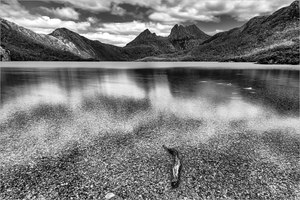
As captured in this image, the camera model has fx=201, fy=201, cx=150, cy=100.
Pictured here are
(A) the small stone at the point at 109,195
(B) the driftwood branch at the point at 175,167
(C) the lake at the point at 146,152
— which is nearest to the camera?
(A) the small stone at the point at 109,195

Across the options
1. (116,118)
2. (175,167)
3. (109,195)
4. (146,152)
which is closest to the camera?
(109,195)

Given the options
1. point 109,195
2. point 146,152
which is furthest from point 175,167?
point 109,195

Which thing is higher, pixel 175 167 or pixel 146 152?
pixel 146 152

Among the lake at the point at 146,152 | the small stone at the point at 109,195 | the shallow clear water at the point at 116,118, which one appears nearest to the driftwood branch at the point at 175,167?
the lake at the point at 146,152

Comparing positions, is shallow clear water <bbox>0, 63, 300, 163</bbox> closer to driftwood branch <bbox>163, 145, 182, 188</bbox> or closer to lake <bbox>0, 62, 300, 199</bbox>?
lake <bbox>0, 62, 300, 199</bbox>

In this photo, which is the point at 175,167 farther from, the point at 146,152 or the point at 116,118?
the point at 116,118


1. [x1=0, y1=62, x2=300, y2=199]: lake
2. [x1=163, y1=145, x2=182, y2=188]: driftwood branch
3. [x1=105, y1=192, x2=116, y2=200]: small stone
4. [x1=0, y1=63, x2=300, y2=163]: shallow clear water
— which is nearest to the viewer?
[x1=105, y1=192, x2=116, y2=200]: small stone

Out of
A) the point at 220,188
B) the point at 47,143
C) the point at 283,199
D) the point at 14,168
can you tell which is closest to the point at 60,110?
the point at 47,143

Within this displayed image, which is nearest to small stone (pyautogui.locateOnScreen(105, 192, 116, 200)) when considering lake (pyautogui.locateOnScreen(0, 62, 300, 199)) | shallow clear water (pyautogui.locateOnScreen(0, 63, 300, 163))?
lake (pyautogui.locateOnScreen(0, 62, 300, 199))

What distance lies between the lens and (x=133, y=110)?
98.8ft

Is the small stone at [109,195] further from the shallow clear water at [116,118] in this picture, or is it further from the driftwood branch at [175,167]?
the shallow clear water at [116,118]

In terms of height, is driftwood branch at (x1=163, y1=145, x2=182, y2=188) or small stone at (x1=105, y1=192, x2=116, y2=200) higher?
driftwood branch at (x1=163, y1=145, x2=182, y2=188)

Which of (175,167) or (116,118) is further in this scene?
(116,118)

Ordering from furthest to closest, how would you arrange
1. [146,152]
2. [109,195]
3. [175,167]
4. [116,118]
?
[116,118] → [146,152] → [175,167] → [109,195]
